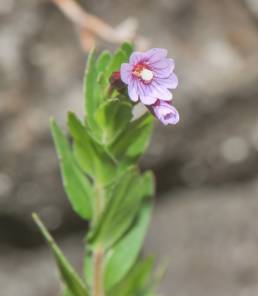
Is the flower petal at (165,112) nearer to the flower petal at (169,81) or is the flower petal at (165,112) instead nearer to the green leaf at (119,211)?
the flower petal at (169,81)

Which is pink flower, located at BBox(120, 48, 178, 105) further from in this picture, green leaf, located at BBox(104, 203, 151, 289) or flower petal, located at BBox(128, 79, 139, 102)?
green leaf, located at BBox(104, 203, 151, 289)

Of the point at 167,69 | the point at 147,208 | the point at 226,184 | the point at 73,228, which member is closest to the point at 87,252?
the point at 147,208

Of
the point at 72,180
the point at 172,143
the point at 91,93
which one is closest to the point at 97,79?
the point at 91,93

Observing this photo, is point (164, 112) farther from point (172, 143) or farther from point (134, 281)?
point (172, 143)

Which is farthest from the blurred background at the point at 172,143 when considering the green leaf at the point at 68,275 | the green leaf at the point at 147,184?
the green leaf at the point at 68,275

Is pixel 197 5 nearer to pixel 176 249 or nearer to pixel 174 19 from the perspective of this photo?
pixel 174 19

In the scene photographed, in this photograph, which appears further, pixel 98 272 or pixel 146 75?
pixel 98 272
